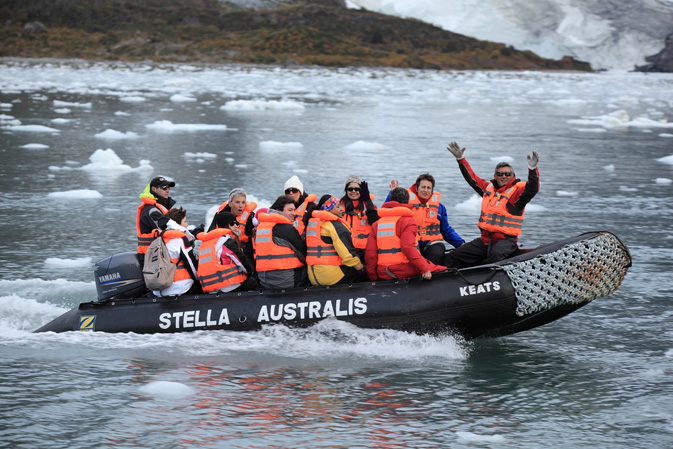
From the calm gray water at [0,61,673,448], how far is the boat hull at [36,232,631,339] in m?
0.12

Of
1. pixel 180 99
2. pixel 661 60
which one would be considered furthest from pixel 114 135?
pixel 661 60

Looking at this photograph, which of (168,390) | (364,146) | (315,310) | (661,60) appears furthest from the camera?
(661,60)

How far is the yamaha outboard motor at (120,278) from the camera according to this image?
23.5 feet

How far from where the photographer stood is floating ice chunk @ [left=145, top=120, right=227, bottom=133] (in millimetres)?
20828

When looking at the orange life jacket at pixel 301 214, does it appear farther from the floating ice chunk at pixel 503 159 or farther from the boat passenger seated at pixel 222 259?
the floating ice chunk at pixel 503 159

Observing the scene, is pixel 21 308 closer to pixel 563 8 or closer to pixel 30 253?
pixel 30 253

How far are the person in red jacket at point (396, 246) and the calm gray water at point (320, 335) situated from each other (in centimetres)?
52

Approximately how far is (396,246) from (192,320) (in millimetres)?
1764

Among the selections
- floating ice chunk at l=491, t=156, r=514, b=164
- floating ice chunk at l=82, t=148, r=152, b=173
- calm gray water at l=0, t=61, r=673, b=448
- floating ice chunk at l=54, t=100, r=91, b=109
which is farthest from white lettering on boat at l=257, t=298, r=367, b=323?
floating ice chunk at l=54, t=100, r=91, b=109

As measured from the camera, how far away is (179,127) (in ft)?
68.6

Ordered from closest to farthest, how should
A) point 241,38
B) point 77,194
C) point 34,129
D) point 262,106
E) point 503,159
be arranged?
point 77,194 → point 503,159 → point 34,129 → point 262,106 → point 241,38

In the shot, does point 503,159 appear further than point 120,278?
Yes

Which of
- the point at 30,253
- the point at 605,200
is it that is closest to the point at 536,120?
the point at 605,200

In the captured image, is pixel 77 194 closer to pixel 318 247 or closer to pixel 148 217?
pixel 148 217
